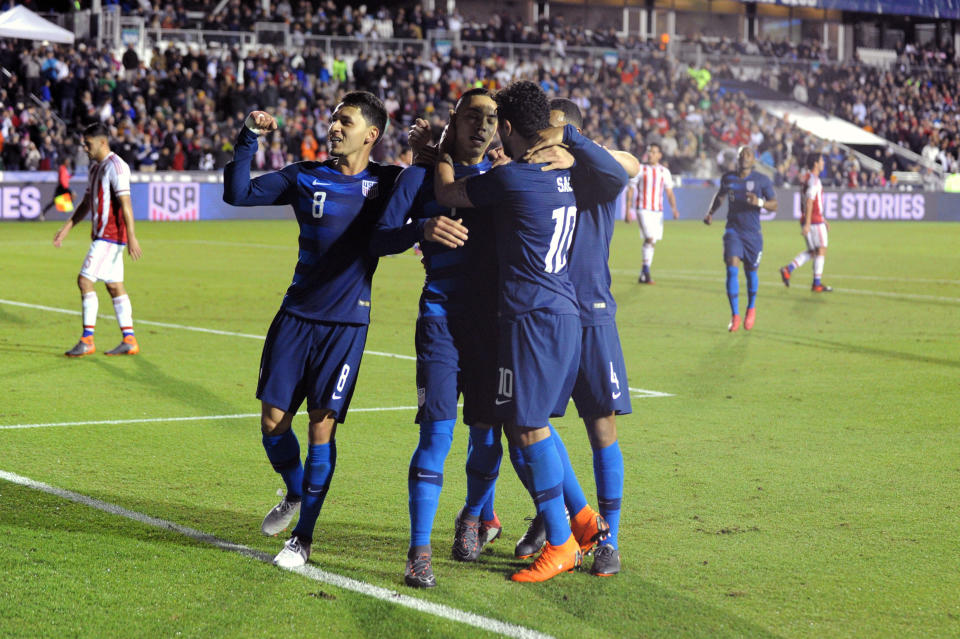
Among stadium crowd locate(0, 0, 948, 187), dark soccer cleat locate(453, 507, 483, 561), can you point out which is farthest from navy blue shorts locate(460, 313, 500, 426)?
stadium crowd locate(0, 0, 948, 187)

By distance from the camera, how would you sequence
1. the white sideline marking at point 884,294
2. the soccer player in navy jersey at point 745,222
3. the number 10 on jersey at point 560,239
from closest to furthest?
1. the number 10 on jersey at point 560,239
2. the soccer player in navy jersey at point 745,222
3. the white sideline marking at point 884,294

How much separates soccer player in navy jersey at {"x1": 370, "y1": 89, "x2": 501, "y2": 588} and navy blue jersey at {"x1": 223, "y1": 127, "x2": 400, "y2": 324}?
0.18 m

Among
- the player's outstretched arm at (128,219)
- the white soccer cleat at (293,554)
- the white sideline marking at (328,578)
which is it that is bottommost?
the white sideline marking at (328,578)

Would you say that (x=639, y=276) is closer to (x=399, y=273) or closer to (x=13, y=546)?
(x=399, y=273)

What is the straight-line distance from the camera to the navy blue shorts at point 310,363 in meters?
5.12

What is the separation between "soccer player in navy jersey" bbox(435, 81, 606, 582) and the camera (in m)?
4.78

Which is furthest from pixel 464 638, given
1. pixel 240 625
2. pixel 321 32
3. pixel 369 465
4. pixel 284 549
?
pixel 321 32

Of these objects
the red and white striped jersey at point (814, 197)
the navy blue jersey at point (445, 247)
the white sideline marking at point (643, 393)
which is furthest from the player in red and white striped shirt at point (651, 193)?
the navy blue jersey at point (445, 247)

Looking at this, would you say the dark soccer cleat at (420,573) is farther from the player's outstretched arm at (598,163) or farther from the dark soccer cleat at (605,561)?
the player's outstretched arm at (598,163)

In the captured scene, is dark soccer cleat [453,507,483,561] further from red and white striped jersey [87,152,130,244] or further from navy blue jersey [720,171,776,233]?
navy blue jersey [720,171,776,233]

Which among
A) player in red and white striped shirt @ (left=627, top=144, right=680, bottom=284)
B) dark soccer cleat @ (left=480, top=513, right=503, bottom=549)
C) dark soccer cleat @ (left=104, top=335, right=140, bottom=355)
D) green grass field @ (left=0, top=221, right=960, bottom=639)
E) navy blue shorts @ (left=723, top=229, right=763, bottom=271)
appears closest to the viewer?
green grass field @ (left=0, top=221, right=960, bottom=639)

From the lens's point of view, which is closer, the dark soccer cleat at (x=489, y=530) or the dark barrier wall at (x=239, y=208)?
the dark soccer cleat at (x=489, y=530)

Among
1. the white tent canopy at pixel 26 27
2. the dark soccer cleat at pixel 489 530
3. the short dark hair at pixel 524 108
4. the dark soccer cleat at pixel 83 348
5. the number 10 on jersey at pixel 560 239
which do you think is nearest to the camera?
the short dark hair at pixel 524 108

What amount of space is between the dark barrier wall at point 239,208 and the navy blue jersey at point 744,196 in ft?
54.0
